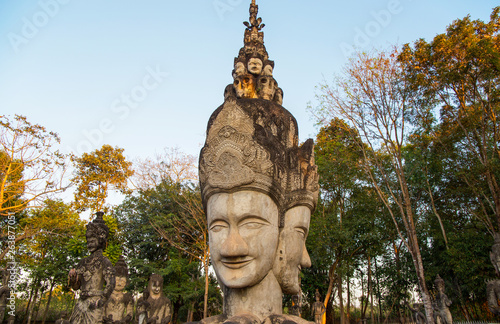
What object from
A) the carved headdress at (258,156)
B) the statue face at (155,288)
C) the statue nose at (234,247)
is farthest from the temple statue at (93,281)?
the statue face at (155,288)

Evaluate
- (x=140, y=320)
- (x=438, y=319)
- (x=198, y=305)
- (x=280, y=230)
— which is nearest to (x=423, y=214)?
(x=438, y=319)

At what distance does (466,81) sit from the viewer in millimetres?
12625

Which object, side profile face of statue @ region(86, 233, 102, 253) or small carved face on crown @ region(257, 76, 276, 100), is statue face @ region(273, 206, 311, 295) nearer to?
small carved face on crown @ region(257, 76, 276, 100)

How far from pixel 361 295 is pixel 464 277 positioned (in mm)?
9570

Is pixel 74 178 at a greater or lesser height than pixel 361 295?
greater

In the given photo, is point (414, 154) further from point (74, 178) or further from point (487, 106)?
point (74, 178)

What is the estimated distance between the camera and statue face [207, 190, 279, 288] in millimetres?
2932

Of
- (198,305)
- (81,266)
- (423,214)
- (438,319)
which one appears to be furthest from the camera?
(198,305)

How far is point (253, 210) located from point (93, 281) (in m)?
3.69

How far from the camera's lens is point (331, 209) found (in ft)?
62.2

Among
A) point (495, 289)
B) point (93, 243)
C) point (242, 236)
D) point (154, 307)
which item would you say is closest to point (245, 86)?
point (242, 236)

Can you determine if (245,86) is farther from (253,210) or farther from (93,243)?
(93,243)

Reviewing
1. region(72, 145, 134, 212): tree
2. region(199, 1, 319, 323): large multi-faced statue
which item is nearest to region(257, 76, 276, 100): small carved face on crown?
Answer: region(199, 1, 319, 323): large multi-faced statue

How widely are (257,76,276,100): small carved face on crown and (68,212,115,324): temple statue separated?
3.60m
